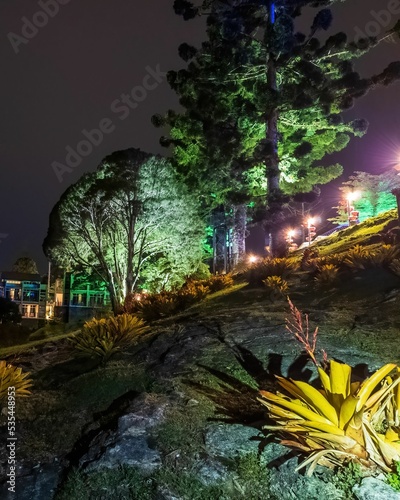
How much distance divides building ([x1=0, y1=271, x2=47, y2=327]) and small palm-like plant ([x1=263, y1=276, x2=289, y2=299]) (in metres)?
42.0

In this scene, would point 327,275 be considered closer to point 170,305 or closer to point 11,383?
point 170,305

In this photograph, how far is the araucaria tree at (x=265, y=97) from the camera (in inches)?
777

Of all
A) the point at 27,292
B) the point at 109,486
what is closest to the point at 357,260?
the point at 109,486

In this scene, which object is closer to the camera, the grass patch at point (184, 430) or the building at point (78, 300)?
the grass patch at point (184, 430)

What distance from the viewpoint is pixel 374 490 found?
309 centimetres

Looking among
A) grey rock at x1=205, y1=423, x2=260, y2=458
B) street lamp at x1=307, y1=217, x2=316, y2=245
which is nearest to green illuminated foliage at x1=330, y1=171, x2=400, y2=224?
street lamp at x1=307, y1=217, x2=316, y2=245

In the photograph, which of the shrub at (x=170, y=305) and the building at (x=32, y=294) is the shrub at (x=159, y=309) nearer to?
the shrub at (x=170, y=305)

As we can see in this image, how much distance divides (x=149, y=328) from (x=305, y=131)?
17.1 meters

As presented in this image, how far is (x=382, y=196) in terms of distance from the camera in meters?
33.7

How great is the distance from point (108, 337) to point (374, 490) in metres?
5.20

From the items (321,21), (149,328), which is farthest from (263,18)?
(149,328)

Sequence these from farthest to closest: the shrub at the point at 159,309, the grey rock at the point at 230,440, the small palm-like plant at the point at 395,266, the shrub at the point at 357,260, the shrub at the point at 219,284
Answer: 1. the shrub at the point at 219,284
2. the shrub at the point at 159,309
3. the shrub at the point at 357,260
4. the small palm-like plant at the point at 395,266
5. the grey rock at the point at 230,440

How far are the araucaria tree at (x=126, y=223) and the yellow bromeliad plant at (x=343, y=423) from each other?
16294mm

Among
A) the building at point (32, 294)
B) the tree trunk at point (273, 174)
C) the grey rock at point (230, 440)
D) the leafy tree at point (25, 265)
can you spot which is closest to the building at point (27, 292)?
the building at point (32, 294)
